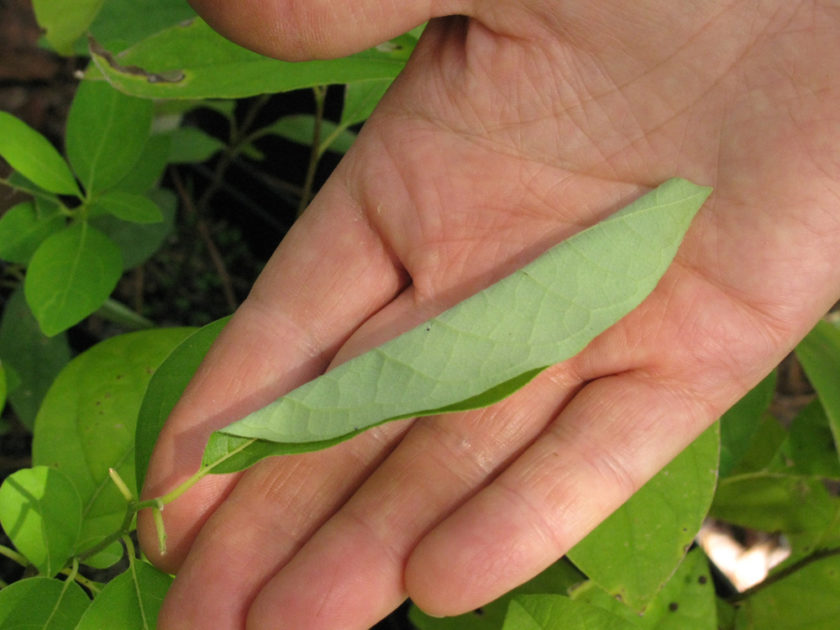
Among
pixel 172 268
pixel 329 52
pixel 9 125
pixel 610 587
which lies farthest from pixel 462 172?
pixel 172 268

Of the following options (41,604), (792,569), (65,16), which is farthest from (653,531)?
(65,16)

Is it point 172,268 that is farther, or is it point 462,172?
point 172,268

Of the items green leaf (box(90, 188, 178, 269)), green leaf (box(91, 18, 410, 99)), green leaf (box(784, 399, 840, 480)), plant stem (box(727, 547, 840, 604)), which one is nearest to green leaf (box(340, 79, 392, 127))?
green leaf (box(91, 18, 410, 99))

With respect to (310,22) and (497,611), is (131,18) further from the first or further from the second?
(497,611)

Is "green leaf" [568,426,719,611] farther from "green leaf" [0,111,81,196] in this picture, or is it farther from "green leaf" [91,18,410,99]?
"green leaf" [0,111,81,196]

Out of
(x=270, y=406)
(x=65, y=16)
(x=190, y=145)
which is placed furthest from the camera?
(x=190, y=145)

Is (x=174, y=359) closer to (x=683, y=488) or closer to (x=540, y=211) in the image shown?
→ (x=540, y=211)
